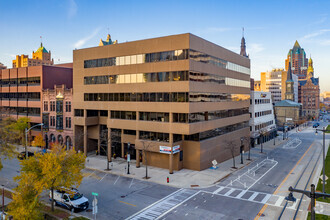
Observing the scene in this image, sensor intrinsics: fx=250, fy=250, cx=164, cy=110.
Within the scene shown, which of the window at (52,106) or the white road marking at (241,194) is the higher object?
the window at (52,106)

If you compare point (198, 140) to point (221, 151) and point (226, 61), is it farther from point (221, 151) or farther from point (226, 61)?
point (226, 61)

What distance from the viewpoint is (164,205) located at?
26.0 m

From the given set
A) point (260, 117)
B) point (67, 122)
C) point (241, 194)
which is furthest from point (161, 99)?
point (260, 117)

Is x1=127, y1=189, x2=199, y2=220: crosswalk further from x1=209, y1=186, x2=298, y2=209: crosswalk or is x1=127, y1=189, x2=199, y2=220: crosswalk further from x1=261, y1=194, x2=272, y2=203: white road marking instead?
x1=261, y1=194, x2=272, y2=203: white road marking

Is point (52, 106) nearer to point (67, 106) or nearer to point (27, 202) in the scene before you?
point (67, 106)

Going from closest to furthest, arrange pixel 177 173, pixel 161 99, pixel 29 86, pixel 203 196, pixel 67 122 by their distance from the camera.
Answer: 1. pixel 203 196
2. pixel 177 173
3. pixel 161 99
4. pixel 67 122
5. pixel 29 86

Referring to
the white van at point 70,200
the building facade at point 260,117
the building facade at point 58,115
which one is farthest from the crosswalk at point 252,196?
the building facade at point 58,115

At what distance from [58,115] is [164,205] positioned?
3843cm

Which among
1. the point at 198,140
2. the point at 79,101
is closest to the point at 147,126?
the point at 198,140

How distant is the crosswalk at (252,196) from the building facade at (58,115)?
35013 mm

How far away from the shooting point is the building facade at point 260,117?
64000 millimetres

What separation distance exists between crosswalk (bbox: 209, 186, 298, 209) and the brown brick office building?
9318mm

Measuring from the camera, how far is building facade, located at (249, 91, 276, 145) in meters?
64.0

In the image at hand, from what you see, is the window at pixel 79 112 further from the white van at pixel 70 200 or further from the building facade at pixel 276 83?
the building facade at pixel 276 83
